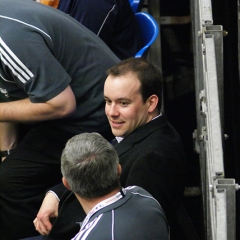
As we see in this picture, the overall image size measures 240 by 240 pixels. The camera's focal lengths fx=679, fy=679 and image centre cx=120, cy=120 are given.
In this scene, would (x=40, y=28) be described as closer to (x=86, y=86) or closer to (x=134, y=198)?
(x=86, y=86)

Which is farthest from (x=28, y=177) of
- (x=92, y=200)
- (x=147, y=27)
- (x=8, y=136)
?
(x=147, y=27)

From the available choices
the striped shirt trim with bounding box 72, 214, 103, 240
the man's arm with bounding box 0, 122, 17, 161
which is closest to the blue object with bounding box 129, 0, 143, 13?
the man's arm with bounding box 0, 122, 17, 161

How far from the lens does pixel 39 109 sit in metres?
3.30

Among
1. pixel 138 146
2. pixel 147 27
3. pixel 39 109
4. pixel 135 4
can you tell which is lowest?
pixel 138 146

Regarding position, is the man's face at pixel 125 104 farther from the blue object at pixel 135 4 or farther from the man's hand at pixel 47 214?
the blue object at pixel 135 4

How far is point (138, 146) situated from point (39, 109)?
578mm

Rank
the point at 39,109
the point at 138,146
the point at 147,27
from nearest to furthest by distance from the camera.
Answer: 1. the point at 138,146
2. the point at 39,109
3. the point at 147,27

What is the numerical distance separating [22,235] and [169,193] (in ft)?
3.14

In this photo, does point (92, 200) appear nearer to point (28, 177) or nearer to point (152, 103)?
point (152, 103)

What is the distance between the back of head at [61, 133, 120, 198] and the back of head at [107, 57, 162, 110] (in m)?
0.63

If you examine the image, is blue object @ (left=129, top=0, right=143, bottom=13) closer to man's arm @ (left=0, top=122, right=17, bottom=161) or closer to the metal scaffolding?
the metal scaffolding

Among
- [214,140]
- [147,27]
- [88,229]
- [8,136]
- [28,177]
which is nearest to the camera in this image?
[88,229]

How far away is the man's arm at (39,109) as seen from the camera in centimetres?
327

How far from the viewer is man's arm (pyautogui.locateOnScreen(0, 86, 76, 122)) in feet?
10.7
